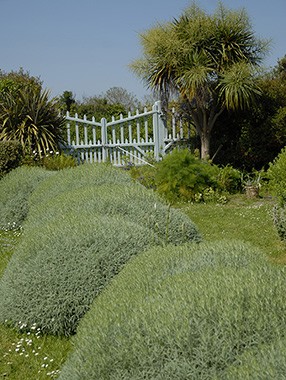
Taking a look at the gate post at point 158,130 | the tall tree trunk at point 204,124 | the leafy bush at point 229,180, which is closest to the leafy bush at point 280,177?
the leafy bush at point 229,180

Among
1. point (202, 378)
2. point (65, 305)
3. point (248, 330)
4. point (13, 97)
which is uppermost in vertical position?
point (13, 97)

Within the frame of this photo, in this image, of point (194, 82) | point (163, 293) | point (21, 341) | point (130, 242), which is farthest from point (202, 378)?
point (194, 82)

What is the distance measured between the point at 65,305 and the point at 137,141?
43.7 feet

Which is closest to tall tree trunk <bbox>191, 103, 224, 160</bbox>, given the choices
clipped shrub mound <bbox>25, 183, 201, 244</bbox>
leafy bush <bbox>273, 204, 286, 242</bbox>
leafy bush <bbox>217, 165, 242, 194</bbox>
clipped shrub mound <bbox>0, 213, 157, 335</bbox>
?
leafy bush <bbox>217, 165, 242, 194</bbox>

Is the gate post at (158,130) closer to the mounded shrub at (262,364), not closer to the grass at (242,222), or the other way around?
the grass at (242,222)

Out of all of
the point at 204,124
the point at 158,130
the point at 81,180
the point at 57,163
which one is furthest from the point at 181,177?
the point at 158,130

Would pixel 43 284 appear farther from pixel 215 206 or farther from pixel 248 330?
pixel 215 206

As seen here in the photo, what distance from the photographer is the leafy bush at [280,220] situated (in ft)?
24.7

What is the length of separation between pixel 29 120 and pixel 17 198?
5.18 m

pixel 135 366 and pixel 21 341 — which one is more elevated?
pixel 135 366

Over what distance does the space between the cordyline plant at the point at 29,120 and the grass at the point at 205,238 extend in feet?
16.5

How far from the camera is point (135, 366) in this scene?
2.56m

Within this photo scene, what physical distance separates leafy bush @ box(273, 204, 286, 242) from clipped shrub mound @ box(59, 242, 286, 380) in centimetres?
458

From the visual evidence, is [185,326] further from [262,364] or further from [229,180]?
[229,180]
